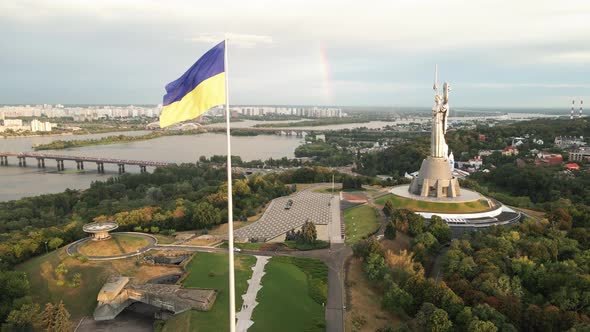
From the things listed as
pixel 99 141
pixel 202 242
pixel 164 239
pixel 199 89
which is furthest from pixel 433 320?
pixel 99 141

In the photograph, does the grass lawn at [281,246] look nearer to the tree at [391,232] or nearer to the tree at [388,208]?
the tree at [391,232]

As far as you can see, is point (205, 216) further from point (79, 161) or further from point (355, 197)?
point (79, 161)

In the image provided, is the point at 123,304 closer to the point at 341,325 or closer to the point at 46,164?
the point at 341,325

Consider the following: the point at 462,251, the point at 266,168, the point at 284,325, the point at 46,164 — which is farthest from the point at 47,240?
the point at 46,164

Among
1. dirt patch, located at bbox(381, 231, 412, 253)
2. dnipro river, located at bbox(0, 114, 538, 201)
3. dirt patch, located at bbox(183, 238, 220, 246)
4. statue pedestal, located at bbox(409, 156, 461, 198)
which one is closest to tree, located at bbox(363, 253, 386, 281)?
dirt patch, located at bbox(381, 231, 412, 253)

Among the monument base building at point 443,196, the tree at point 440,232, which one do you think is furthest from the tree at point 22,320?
the monument base building at point 443,196

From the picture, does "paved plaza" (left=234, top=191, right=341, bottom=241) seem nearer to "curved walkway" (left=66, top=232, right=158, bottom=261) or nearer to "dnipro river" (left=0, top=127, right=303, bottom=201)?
"curved walkway" (left=66, top=232, right=158, bottom=261)
